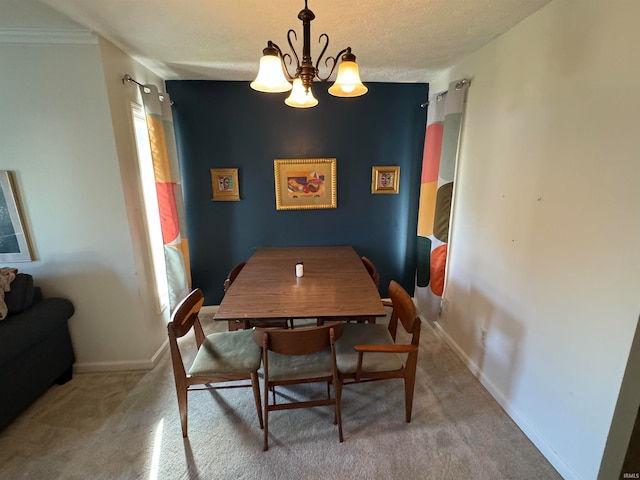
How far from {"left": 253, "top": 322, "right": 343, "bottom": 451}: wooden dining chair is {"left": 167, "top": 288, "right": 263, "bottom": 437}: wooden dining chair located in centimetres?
12

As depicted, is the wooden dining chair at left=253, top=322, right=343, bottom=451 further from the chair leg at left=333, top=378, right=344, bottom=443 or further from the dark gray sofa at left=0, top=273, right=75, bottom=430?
the dark gray sofa at left=0, top=273, right=75, bottom=430

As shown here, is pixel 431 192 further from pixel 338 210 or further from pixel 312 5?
pixel 312 5

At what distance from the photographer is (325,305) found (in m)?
1.70

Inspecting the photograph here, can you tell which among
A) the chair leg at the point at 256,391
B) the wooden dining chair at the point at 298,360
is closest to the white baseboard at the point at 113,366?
the chair leg at the point at 256,391

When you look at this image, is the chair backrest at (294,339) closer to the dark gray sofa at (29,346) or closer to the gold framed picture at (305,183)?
the dark gray sofa at (29,346)

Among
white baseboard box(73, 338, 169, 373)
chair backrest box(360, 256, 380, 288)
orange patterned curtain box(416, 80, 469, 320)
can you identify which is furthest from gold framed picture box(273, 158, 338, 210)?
white baseboard box(73, 338, 169, 373)

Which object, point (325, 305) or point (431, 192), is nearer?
point (325, 305)

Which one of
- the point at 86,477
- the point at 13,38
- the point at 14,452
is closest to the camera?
the point at 86,477

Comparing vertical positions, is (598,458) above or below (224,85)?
below

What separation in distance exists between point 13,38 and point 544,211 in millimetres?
3169

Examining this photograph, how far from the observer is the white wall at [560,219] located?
1136mm

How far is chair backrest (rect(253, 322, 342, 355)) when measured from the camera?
1377 mm

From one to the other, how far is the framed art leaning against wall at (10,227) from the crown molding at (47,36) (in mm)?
796

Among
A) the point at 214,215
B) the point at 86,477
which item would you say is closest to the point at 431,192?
the point at 214,215
